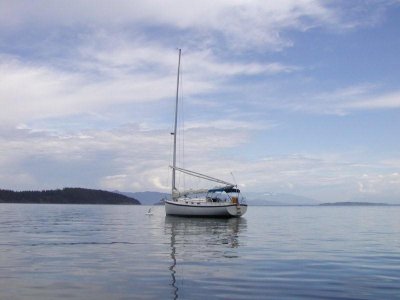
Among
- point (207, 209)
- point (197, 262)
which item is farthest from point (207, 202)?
point (197, 262)

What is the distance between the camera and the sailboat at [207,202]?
208 feet

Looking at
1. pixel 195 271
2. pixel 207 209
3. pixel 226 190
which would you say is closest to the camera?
pixel 195 271

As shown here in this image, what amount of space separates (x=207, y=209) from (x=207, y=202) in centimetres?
155

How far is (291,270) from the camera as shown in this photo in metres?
19.5

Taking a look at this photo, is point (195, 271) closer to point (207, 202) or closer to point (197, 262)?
point (197, 262)

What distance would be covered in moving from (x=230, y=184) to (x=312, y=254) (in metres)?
45.7

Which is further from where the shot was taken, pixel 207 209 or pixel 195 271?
pixel 207 209

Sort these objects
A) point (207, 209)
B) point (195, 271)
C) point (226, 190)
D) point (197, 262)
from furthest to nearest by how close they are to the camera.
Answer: point (226, 190)
point (207, 209)
point (197, 262)
point (195, 271)

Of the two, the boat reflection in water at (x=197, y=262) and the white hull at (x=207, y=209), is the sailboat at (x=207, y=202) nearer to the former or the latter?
the white hull at (x=207, y=209)

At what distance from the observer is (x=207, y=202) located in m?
64.5

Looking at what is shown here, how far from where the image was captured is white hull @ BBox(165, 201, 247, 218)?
207ft

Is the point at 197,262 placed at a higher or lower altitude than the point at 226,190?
lower

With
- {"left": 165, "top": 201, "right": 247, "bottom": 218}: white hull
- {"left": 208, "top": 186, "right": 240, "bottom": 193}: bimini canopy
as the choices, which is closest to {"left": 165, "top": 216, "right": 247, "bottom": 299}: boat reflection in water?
{"left": 165, "top": 201, "right": 247, "bottom": 218}: white hull

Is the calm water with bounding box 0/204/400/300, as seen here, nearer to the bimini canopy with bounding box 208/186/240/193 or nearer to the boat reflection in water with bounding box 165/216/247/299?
the boat reflection in water with bounding box 165/216/247/299
